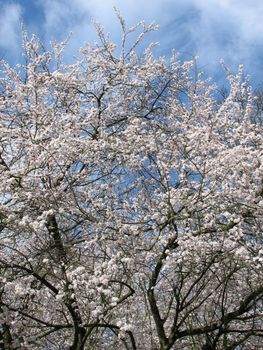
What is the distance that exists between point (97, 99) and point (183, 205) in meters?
3.65

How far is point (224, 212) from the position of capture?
22.1ft

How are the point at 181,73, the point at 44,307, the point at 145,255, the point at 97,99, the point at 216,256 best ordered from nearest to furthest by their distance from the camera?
1. the point at 216,256
2. the point at 145,255
3. the point at 44,307
4. the point at 97,99
5. the point at 181,73

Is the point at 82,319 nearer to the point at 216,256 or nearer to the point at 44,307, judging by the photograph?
the point at 44,307

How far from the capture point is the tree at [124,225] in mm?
6574

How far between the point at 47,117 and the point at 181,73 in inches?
139

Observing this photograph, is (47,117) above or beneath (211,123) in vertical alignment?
above

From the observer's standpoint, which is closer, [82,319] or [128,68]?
[82,319]

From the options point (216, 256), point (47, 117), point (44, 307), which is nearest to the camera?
point (216, 256)

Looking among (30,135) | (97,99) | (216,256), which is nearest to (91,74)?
(97,99)

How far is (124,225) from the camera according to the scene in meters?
7.17

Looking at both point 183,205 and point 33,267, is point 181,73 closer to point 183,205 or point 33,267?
point 183,205

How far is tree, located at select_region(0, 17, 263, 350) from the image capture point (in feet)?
21.6

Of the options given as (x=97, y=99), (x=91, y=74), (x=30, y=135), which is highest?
(x=91, y=74)

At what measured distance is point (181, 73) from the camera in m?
11.1
